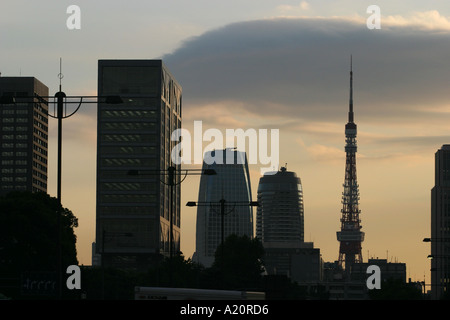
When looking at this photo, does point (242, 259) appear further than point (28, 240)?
Yes

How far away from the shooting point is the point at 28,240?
105 metres

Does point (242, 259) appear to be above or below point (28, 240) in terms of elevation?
below

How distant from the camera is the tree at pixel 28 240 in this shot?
10425 cm

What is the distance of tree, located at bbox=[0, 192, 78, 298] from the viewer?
104250 millimetres

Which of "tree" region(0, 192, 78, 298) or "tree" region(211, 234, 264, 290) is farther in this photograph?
"tree" region(211, 234, 264, 290)

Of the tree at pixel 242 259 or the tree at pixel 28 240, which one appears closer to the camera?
the tree at pixel 28 240
